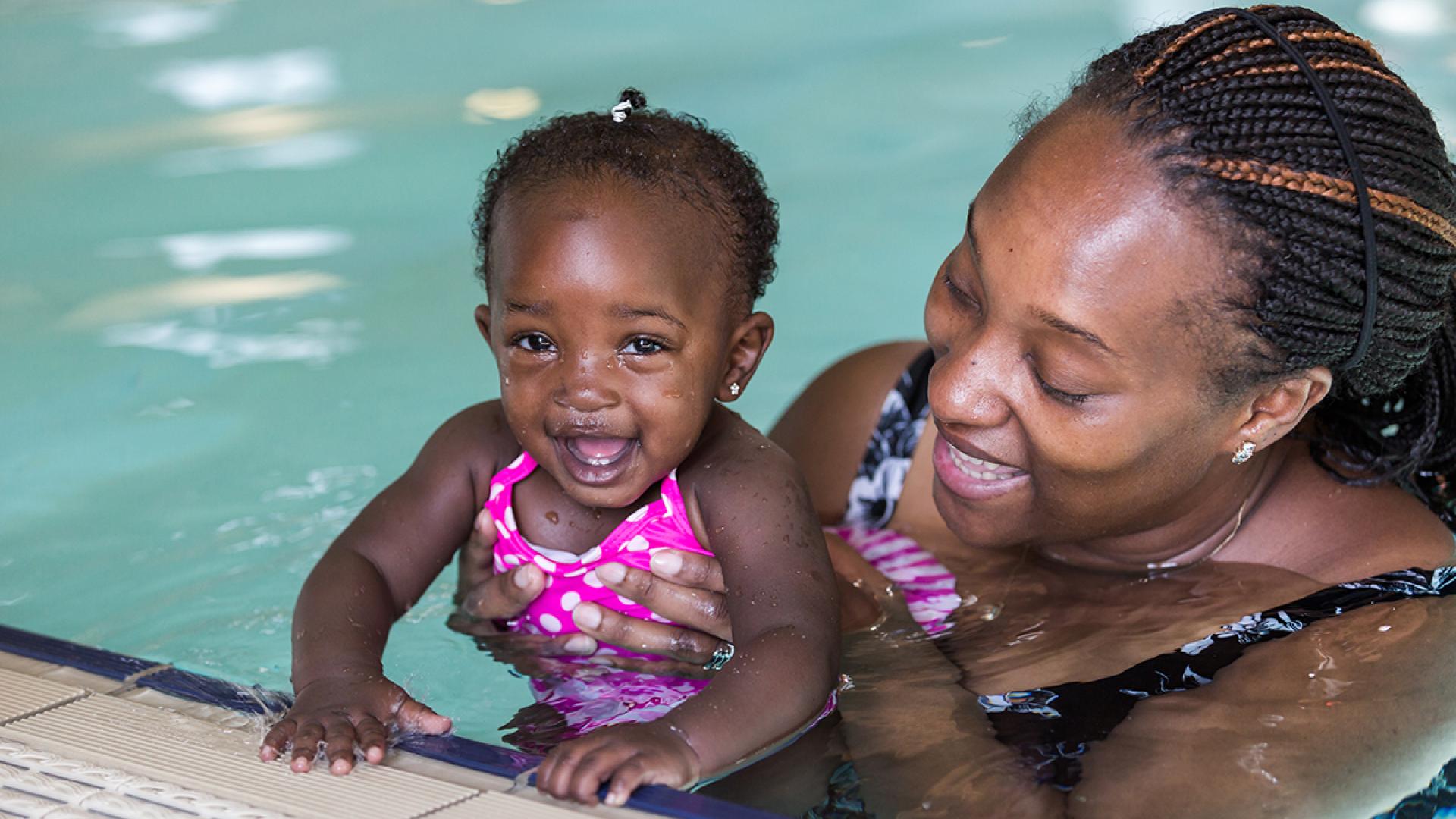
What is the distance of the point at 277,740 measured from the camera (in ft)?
7.22

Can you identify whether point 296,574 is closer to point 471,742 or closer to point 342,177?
point 471,742

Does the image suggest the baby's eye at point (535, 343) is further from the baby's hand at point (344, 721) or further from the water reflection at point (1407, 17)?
the water reflection at point (1407, 17)

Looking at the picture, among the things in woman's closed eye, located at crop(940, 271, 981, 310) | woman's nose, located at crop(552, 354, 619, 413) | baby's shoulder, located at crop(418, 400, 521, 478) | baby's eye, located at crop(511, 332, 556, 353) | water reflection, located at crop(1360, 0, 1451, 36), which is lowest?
baby's shoulder, located at crop(418, 400, 521, 478)

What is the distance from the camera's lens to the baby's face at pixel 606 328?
103 inches

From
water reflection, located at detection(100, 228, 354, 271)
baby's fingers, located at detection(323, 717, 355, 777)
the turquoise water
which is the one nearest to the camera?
baby's fingers, located at detection(323, 717, 355, 777)

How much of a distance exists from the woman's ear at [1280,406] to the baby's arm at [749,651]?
71 cm

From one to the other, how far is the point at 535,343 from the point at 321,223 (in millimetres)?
3722

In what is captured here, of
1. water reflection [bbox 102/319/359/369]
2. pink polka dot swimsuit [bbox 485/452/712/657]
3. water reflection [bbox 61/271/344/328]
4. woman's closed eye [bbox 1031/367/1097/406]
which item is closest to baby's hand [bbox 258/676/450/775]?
pink polka dot swimsuit [bbox 485/452/712/657]

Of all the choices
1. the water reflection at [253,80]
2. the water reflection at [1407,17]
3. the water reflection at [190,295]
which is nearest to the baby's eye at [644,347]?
the water reflection at [190,295]

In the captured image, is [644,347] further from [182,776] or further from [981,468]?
[182,776]

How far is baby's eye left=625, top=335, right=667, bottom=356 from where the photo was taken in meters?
2.65

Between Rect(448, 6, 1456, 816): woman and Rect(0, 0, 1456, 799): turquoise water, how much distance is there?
873 mm

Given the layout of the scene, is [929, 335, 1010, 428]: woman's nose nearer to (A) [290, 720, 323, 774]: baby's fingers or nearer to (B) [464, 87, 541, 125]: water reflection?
(A) [290, 720, 323, 774]: baby's fingers

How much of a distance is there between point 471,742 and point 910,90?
5.49m
